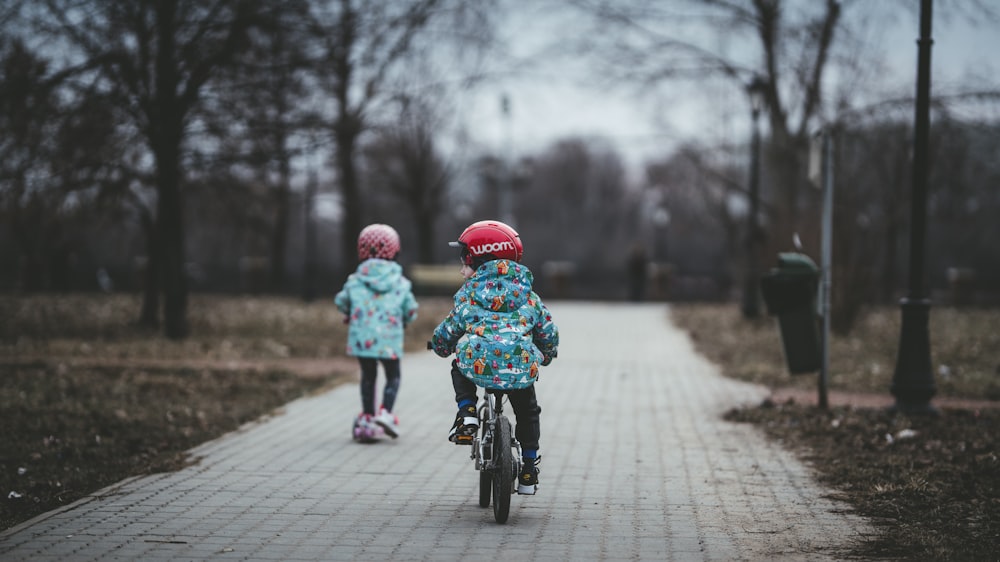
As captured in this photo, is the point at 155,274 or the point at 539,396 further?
the point at 155,274

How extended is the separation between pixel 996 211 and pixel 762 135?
2110 cm

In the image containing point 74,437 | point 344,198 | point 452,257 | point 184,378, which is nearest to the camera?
point 74,437

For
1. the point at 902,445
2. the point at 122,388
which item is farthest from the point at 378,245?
the point at 902,445

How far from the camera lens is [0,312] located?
1625 cm

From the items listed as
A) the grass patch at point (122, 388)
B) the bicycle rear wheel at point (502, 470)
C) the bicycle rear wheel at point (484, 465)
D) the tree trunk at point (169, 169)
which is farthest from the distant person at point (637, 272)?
the bicycle rear wheel at point (502, 470)

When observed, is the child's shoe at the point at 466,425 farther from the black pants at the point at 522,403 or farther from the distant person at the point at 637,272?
the distant person at the point at 637,272

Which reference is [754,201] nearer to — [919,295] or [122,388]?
[919,295]

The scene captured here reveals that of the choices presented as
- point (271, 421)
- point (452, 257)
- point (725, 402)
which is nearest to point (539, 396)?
point (725, 402)

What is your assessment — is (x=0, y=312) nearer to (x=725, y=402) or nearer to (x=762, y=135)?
(x=725, y=402)

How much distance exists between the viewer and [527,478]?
19.6ft

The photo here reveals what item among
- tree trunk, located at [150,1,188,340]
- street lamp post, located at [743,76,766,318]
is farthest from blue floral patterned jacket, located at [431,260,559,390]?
street lamp post, located at [743,76,766,318]

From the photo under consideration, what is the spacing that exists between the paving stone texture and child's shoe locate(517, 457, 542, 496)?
15cm

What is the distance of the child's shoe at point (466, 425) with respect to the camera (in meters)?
5.87

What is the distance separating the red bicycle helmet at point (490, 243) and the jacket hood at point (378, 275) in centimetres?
249
